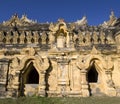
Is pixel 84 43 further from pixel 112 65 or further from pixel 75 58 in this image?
pixel 112 65

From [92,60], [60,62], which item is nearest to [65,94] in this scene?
[60,62]

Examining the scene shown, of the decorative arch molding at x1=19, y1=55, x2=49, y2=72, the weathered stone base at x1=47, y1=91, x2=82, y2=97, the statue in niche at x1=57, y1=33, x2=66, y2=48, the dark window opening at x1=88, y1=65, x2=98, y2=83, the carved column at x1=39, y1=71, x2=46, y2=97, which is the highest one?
the statue in niche at x1=57, y1=33, x2=66, y2=48

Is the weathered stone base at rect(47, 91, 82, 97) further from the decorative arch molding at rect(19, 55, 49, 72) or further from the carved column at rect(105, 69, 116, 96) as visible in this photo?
the carved column at rect(105, 69, 116, 96)

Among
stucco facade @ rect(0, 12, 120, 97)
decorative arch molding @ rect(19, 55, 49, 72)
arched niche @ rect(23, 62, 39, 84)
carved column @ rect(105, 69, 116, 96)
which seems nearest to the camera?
carved column @ rect(105, 69, 116, 96)

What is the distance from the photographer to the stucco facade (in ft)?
45.8

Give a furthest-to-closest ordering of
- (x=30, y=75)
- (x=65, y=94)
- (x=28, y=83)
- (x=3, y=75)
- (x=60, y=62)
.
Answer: (x=30, y=75), (x=28, y=83), (x=60, y=62), (x=3, y=75), (x=65, y=94)

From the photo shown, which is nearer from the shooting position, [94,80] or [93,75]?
[94,80]

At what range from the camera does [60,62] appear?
14469 millimetres

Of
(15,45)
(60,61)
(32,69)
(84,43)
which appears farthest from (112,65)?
(15,45)

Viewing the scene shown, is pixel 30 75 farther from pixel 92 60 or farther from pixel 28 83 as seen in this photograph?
pixel 92 60

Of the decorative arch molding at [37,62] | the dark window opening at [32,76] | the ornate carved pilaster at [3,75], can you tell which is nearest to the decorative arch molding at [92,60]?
the decorative arch molding at [37,62]

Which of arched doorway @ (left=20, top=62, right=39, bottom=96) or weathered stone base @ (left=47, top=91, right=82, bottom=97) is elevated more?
arched doorway @ (left=20, top=62, right=39, bottom=96)

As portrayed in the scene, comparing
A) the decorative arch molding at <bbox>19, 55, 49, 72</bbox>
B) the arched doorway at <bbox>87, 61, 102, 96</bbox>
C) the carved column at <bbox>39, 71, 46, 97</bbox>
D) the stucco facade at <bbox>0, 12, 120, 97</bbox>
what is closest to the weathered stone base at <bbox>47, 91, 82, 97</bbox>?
the stucco facade at <bbox>0, 12, 120, 97</bbox>

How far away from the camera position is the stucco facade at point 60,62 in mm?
13961
